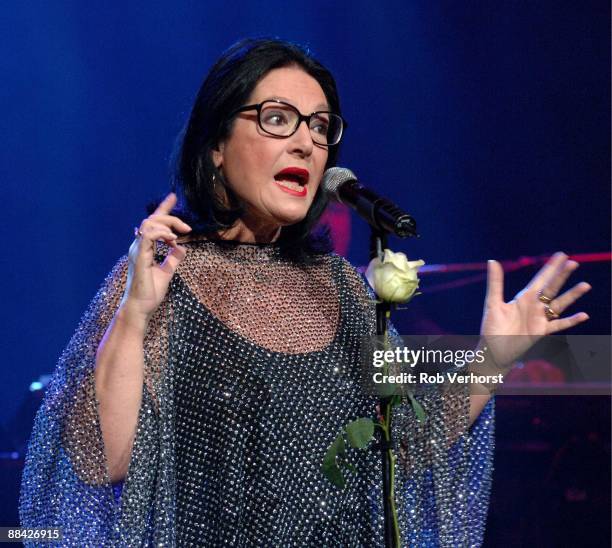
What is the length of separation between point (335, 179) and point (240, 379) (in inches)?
16.3

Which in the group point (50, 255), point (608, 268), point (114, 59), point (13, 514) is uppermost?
point (114, 59)

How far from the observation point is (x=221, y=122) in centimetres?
183

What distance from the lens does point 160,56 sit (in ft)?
10.4

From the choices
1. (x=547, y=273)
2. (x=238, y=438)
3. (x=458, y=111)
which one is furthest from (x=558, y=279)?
(x=458, y=111)

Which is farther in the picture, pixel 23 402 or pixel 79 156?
pixel 79 156

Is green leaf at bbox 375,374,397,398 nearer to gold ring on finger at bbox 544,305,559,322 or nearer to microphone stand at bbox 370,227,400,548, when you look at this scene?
microphone stand at bbox 370,227,400,548

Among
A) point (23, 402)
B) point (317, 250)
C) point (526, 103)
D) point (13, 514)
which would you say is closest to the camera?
point (317, 250)

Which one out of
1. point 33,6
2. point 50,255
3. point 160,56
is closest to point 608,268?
point 160,56

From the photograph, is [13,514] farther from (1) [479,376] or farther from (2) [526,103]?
(2) [526,103]

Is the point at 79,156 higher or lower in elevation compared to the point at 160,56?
lower

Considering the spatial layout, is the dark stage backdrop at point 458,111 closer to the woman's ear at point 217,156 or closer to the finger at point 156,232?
the woman's ear at point 217,156

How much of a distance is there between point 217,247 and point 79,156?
4.65ft

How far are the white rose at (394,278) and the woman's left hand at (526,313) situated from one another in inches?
12.8

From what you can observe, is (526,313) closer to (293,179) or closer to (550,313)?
(550,313)
